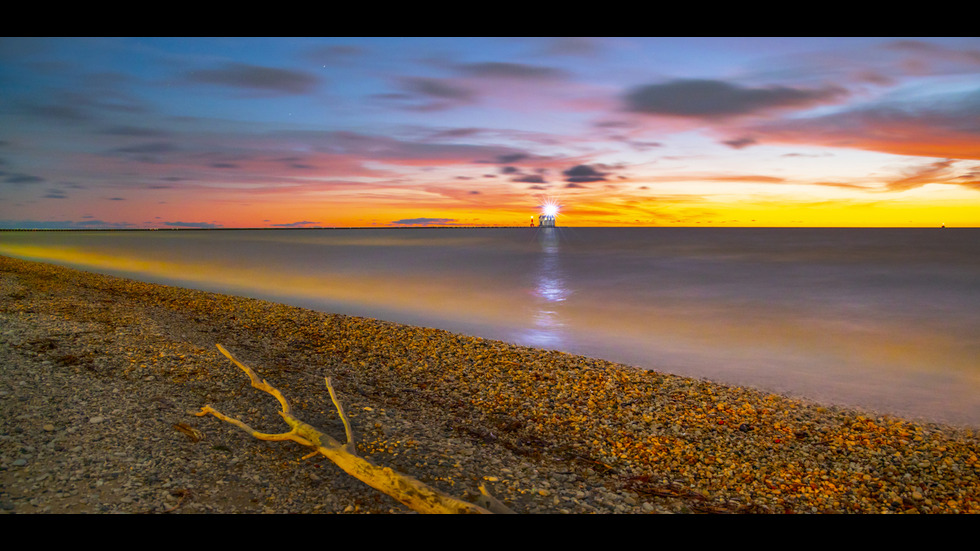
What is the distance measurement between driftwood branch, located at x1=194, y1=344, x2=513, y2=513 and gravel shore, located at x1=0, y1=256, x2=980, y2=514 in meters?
0.11

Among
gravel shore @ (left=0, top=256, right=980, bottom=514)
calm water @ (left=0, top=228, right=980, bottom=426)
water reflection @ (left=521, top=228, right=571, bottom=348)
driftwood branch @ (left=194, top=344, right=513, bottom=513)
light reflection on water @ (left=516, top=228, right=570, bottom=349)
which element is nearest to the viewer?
driftwood branch @ (left=194, top=344, right=513, bottom=513)

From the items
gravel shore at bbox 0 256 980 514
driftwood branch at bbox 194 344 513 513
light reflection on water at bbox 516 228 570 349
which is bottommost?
light reflection on water at bbox 516 228 570 349

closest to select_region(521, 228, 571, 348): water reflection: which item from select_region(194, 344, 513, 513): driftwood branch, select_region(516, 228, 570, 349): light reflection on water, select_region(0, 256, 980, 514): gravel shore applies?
select_region(516, 228, 570, 349): light reflection on water

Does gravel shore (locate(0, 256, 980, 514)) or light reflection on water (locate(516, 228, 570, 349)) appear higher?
gravel shore (locate(0, 256, 980, 514))

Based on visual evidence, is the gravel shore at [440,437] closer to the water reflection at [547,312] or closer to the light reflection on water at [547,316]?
the light reflection on water at [547,316]

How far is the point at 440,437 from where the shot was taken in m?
5.82

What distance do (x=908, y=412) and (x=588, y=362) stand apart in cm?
495

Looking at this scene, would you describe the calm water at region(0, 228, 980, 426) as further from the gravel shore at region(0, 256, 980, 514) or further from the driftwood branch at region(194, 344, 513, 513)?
the driftwood branch at region(194, 344, 513, 513)

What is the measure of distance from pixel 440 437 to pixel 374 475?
54.1 inches

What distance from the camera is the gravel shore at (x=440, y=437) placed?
4.50 metres

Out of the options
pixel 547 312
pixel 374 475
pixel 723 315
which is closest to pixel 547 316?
pixel 547 312

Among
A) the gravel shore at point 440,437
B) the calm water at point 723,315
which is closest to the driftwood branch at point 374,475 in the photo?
the gravel shore at point 440,437

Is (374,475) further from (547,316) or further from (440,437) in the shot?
(547,316)

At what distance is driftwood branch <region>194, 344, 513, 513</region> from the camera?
4016 millimetres
